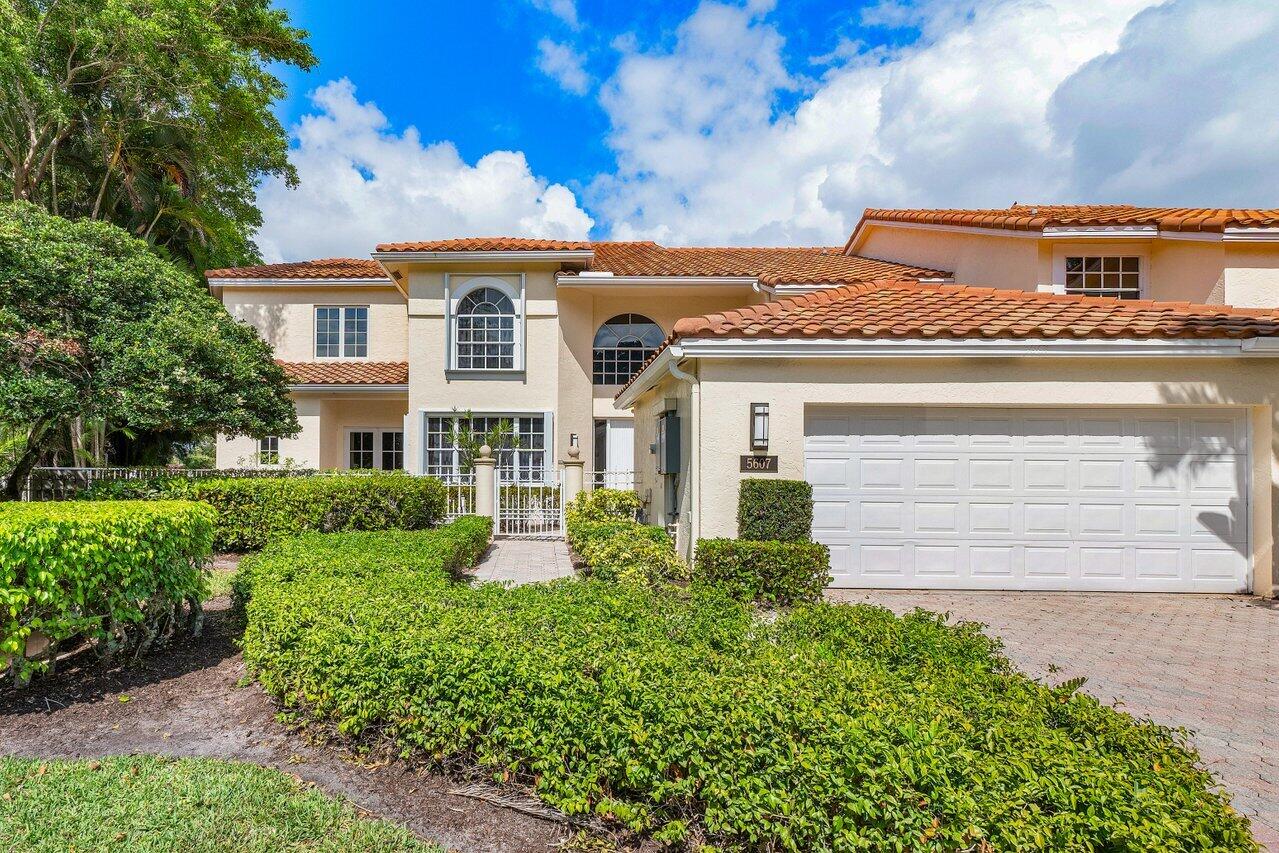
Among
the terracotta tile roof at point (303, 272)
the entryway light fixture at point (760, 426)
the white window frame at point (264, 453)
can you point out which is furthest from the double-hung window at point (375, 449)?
the entryway light fixture at point (760, 426)

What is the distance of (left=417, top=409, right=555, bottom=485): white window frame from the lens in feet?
52.2

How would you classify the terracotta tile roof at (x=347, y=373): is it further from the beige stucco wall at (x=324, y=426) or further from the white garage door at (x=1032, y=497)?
the white garage door at (x=1032, y=497)

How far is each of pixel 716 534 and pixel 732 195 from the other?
635 inches

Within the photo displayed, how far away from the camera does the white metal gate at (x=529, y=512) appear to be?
44.7 feet

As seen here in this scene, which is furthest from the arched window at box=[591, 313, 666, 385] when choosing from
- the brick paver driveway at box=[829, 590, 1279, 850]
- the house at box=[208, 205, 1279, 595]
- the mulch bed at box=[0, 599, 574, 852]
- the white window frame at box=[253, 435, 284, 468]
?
the mulch bed at box=[0, 599, 574, 852]

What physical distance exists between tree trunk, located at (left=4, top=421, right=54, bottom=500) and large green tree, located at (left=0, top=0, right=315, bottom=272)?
900cm

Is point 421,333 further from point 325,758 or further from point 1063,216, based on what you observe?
point 1063,216

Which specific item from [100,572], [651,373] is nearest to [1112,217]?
[651,373]

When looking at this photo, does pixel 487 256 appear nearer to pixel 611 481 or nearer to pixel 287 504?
pixel 611 481

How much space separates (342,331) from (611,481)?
31.4 feet

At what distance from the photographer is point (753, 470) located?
8508 mm

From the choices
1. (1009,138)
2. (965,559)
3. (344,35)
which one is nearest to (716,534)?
(965,559)

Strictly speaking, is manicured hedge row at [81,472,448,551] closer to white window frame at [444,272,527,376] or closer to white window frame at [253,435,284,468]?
white window frame at [444,272,527,376]

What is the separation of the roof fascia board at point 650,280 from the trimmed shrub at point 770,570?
31.5ft
